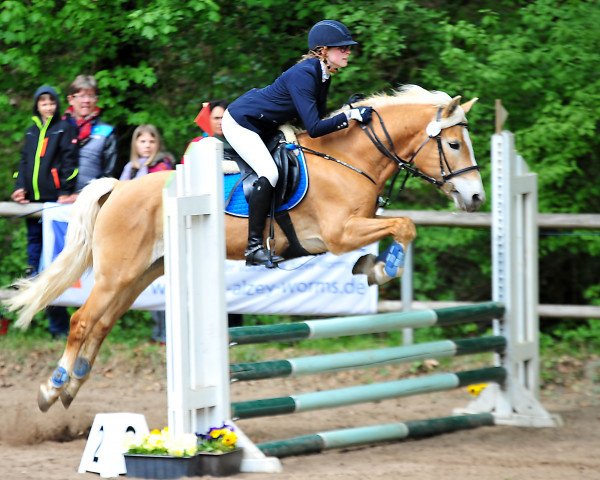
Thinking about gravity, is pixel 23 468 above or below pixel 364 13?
below

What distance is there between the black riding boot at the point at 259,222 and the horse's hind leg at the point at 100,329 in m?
0.66

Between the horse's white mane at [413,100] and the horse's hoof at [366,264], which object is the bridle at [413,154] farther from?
the horse's hoof at [366,264]

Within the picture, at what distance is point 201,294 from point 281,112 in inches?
57.5

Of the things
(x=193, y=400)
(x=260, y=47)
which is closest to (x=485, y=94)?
(x=260, y=47)

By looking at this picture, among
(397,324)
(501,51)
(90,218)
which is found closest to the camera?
(397,324)

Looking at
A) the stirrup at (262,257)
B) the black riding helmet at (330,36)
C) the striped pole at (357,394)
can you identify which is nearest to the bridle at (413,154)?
the black riding helmet at (330,36)

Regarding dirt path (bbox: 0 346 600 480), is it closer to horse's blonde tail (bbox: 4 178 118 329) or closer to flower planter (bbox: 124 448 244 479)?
flower planter (bbox: 124 448 244 479)

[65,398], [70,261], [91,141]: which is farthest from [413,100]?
[91,141]

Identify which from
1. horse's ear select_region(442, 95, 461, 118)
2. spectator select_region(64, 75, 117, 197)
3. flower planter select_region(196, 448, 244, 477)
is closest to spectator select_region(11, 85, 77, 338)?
spectator select_region(64, 75, 117, 197)

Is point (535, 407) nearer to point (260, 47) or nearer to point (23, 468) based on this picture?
point (23, 468)

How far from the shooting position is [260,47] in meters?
10.2

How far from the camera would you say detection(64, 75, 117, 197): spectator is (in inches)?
328

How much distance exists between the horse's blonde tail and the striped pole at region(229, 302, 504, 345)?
1.48 meters

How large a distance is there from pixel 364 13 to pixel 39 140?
9.88 ft
